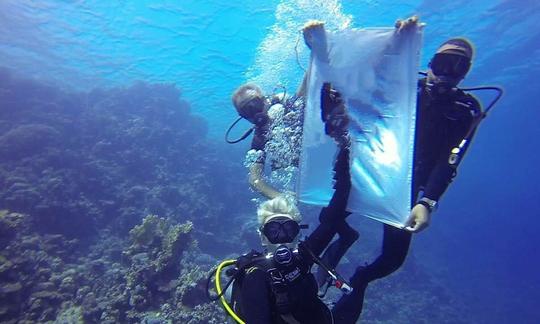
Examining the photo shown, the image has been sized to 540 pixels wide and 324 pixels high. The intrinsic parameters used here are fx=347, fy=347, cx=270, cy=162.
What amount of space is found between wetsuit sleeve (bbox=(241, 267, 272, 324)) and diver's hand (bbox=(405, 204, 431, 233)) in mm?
1798

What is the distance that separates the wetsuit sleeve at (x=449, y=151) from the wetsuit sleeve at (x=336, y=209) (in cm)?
96

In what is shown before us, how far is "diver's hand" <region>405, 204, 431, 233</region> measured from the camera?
12.2 ft

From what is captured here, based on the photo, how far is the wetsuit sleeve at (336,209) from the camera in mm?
4145

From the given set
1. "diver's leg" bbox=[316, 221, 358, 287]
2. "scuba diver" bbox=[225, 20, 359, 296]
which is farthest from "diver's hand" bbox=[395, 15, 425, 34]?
"diver's leg" bbox=[316, 221, 358, 287]

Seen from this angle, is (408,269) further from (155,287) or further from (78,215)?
(78,215)

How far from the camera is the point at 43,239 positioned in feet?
39.3

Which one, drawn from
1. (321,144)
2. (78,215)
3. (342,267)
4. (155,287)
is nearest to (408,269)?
(342,267)

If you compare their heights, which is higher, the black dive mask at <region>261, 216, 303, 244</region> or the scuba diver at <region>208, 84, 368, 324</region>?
the black dive mask at <region>261, 216, 303, 244</region>

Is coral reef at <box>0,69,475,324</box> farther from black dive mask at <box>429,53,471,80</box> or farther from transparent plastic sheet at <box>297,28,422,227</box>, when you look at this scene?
black dive mask at <box>429,53,471,80</box>

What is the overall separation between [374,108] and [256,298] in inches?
95.2

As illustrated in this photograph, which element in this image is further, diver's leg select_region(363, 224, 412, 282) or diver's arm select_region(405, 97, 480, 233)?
diver's leg select_region(363, 224, 412, 282)

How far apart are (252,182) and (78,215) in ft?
38.2

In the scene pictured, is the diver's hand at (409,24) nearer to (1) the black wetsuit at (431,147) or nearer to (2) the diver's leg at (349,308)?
(1) the black wetsuit at (431,147)

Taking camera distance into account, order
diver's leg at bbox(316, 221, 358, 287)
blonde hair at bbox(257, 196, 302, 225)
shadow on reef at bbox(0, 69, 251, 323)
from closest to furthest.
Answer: blonde hair at bbox(257, 196, 302, 225) → diver's leg at bbox(316, 221, 358, 287) → shadow on reef at bbox(0, 69, 251, 323)
